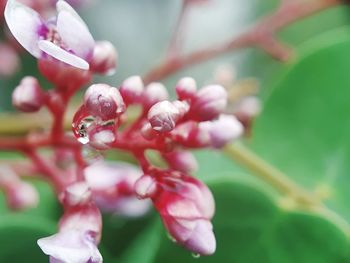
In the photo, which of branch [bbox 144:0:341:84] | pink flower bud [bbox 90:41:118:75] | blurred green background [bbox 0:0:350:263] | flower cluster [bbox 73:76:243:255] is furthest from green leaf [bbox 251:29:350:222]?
pink flower bud [bbox 90:41:118:75]

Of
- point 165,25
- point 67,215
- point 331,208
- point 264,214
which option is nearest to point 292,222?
point 264,214

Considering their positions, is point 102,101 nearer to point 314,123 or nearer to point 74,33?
point 74,33

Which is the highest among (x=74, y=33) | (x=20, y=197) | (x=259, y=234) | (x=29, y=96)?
(x=74, y=33)

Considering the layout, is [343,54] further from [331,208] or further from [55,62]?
[55,62]

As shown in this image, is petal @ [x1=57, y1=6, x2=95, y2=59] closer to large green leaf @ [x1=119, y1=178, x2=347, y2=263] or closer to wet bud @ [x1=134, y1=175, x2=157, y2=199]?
wet bud @ [x1=134, y1=175, x2=157, y2=199]

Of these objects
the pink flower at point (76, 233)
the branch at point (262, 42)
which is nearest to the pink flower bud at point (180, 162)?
the pink flower at point (76, 233)

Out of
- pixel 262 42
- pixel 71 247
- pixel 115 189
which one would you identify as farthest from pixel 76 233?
pixel 262 42
